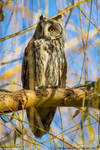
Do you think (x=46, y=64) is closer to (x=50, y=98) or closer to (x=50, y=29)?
(x=50, y=29)

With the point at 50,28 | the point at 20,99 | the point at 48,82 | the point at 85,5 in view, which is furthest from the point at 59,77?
the point at 85,5

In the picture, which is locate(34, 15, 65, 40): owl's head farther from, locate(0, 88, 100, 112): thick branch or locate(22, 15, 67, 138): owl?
locate(0, 88, 100, 112): thick branch

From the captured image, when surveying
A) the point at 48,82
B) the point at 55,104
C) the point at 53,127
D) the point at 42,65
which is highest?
the point at 42,65

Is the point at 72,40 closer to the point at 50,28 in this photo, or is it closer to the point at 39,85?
the point at 39,85

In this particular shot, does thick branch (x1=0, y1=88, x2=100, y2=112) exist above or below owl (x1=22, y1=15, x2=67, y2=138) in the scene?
below

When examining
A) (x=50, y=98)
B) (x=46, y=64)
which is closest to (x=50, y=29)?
(x=46, y=64)

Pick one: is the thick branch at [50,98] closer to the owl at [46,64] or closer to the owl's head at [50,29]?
the owl at [46,64]

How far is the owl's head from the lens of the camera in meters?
2.35

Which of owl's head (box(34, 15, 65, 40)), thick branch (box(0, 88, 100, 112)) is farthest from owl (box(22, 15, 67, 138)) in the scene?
thick branch (box(0, 88, 100, 112))

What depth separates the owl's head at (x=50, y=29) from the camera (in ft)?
7.71

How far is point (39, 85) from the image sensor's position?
6.95 ft

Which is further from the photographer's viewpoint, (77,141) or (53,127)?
(53,127)

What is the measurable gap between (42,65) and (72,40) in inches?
38.8

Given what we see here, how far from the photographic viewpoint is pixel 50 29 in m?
2.43
